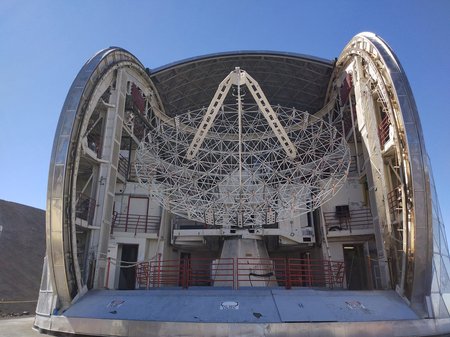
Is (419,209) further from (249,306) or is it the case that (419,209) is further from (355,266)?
(355,266)

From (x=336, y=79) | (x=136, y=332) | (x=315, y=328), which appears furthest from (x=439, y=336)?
(x=336, y=79)

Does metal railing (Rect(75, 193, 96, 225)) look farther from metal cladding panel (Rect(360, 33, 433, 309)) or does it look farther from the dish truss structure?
metal cladding panel (Rect(360, 33, 433, 309))

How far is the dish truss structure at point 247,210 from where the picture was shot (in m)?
14.3

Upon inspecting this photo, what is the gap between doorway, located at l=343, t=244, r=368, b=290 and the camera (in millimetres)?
27422

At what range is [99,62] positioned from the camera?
2008 cm

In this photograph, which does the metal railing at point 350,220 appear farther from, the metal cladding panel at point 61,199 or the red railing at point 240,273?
the metal cladding panel at point 61,199

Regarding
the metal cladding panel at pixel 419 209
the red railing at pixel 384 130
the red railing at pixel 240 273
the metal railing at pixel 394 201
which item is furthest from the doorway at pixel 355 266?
the metal cladding panel at pixel 419 209

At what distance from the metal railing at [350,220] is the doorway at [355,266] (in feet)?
6.09

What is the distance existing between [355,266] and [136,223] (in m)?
18.2

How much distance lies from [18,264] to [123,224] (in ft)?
86.3

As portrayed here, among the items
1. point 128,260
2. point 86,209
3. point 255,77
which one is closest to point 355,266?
point 128,260

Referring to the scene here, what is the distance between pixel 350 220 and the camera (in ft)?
87.9

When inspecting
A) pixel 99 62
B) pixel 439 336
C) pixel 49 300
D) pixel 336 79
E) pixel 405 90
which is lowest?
pixel 439 336

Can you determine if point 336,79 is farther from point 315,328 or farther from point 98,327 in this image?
point 98,327
